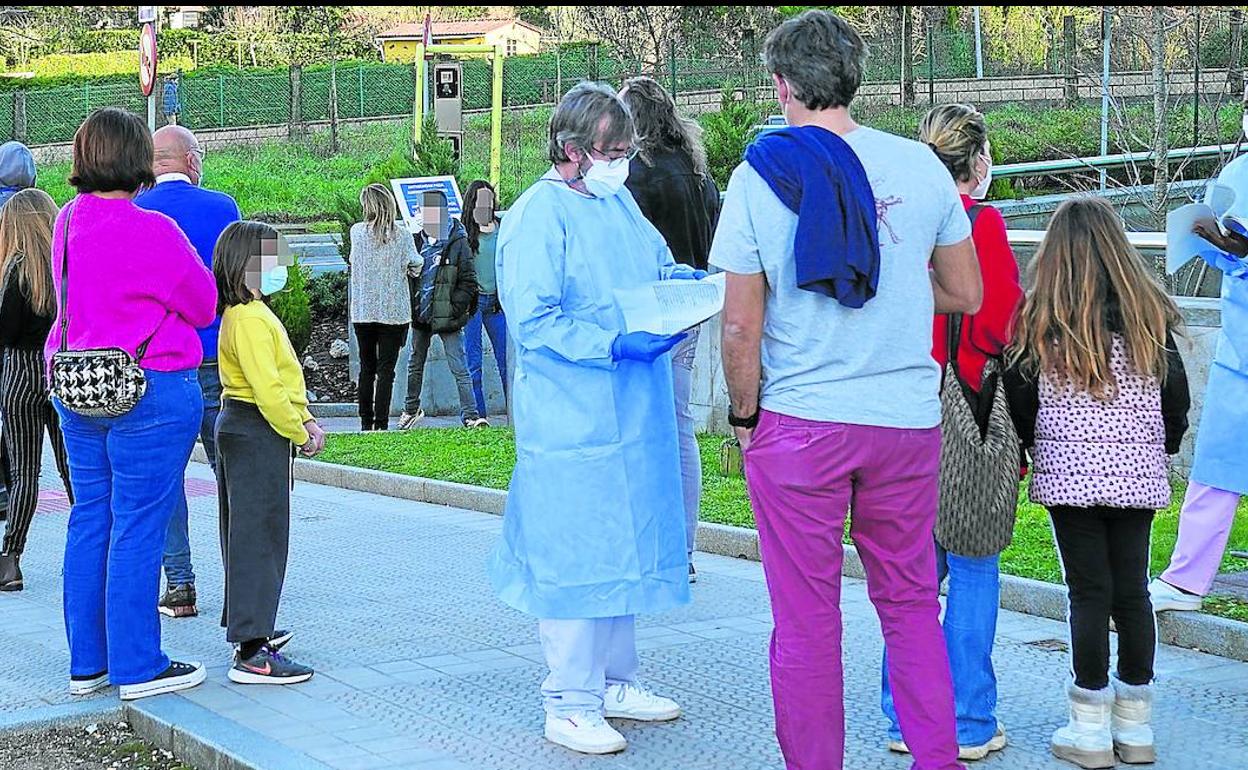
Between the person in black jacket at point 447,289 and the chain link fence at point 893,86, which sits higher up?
the chain link fence at point 893,86

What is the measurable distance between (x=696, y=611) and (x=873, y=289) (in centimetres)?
319

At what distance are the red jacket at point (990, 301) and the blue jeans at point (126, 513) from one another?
2.70 meters

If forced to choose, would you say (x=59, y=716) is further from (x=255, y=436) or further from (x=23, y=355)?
(x=23, y=355)

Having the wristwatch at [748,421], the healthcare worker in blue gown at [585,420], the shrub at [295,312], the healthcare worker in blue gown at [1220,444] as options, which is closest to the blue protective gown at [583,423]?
the healthcare worker in blue gown at [585,420]

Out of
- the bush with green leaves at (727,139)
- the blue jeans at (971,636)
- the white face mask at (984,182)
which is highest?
the bush with green leaves at (727,139)

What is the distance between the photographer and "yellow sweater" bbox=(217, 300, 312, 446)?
5984mm

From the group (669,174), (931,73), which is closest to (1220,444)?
(669,174)

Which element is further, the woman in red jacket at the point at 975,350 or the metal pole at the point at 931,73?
the metal pole at the point at 931,73

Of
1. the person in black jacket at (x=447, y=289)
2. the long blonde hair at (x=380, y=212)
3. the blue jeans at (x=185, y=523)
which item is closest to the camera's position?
the blue jeans at (x=185, y=523)

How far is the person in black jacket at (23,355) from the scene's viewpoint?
7598mm

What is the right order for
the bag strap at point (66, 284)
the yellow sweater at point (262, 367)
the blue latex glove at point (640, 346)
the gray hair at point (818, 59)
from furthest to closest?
the yellow sweater at point (262, 367)
the bag strap at point (66, 284)
the blue latex glove at point (640, 346)
the gray hair at point (818, 59)

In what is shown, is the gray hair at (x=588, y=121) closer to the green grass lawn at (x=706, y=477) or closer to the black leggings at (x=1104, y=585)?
the black leggings at (x=1104, y=585)

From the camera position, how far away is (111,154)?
5.73m

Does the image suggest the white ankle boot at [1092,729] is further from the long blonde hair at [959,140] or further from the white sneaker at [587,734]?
the long blonde hair at [959,140]
